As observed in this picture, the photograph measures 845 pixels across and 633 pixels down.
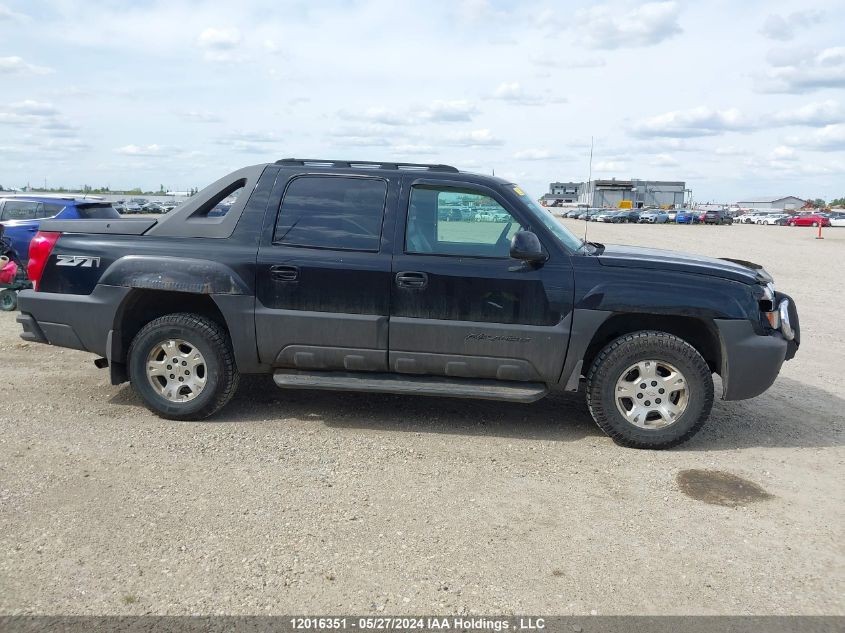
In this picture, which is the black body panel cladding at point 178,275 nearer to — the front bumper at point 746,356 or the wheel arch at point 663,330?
the wheel arch at point 663,330

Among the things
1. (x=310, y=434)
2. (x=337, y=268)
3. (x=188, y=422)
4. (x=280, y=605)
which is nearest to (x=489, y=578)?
(x=280, y=605)

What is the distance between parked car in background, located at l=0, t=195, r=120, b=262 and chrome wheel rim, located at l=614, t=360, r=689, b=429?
9.94 meters

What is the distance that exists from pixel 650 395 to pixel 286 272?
2.71 meters

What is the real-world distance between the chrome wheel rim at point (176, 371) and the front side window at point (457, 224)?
1818 millimetres

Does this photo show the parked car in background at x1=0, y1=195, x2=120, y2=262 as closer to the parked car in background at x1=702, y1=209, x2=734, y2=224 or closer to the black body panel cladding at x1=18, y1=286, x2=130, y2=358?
the black body panel cladding at x1=18, y1=286, x2=130, y2=358

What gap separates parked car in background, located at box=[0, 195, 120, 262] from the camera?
1188 centimetres

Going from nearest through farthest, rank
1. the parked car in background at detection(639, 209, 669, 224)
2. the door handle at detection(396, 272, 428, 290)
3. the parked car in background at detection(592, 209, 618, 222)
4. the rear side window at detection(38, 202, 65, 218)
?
1. the door handle at detection(396, 272, 428, 290)
2. the rear side window at detection(38, 202, 65, 218)
3. the parked car in background at detection(639, 209, 669, 224)
4. the parked car in background at detection(592, 209, 618, 222)

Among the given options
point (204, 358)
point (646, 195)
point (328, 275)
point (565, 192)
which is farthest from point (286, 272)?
point (565, 192)

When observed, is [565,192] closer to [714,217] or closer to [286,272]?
[714,217]

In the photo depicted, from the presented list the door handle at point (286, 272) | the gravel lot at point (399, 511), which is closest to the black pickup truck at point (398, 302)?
the door handle at point (286, 272)

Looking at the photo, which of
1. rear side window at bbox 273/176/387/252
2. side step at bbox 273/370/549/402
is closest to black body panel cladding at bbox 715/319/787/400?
side step at bbox 273/370/549/402

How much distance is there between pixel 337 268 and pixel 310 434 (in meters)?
1.20

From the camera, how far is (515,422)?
5727 millimetres

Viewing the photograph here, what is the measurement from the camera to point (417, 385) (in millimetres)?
5219
